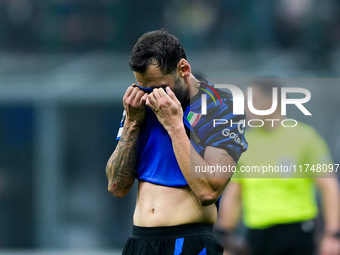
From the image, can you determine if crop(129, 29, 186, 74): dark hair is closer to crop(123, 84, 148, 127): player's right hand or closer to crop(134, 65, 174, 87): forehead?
crop(134, 65, 174, 87): forehead

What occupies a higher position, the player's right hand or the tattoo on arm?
the player's right hand

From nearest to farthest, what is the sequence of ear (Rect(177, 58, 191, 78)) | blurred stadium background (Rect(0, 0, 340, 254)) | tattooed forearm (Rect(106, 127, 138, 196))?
ear (Rect(177, 58, 191, 78)), tattooed forearm (Rect(106, 127, 138, 196)), blurred stadium background (Rect(0, 0, 340, 254))

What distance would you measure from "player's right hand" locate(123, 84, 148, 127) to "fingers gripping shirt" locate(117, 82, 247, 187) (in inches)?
2.9

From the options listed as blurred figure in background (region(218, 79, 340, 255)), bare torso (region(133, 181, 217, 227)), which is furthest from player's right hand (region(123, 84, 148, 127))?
blurred figure in background (region(218, 79, 340, 255))

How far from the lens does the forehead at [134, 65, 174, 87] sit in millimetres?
3506

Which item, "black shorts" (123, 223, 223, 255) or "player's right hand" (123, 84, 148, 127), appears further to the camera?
"player's right hand" (123, 84, 148, 127)

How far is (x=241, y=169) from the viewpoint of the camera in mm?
5922

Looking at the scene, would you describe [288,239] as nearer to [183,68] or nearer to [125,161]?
[125,161]

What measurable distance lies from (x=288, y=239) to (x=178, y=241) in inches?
96.9

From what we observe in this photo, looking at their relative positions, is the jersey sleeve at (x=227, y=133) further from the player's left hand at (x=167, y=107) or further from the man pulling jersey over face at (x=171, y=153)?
Result: the player's left hand at (x=167, y=107)

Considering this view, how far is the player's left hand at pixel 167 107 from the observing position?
3459 mm

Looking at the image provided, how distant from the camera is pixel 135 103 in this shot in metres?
3.58

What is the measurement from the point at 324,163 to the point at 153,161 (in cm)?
247

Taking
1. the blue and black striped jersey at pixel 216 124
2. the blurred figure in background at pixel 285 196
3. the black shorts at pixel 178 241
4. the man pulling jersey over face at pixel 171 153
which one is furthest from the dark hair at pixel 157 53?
the blurred figure in background at pixel 285 196
